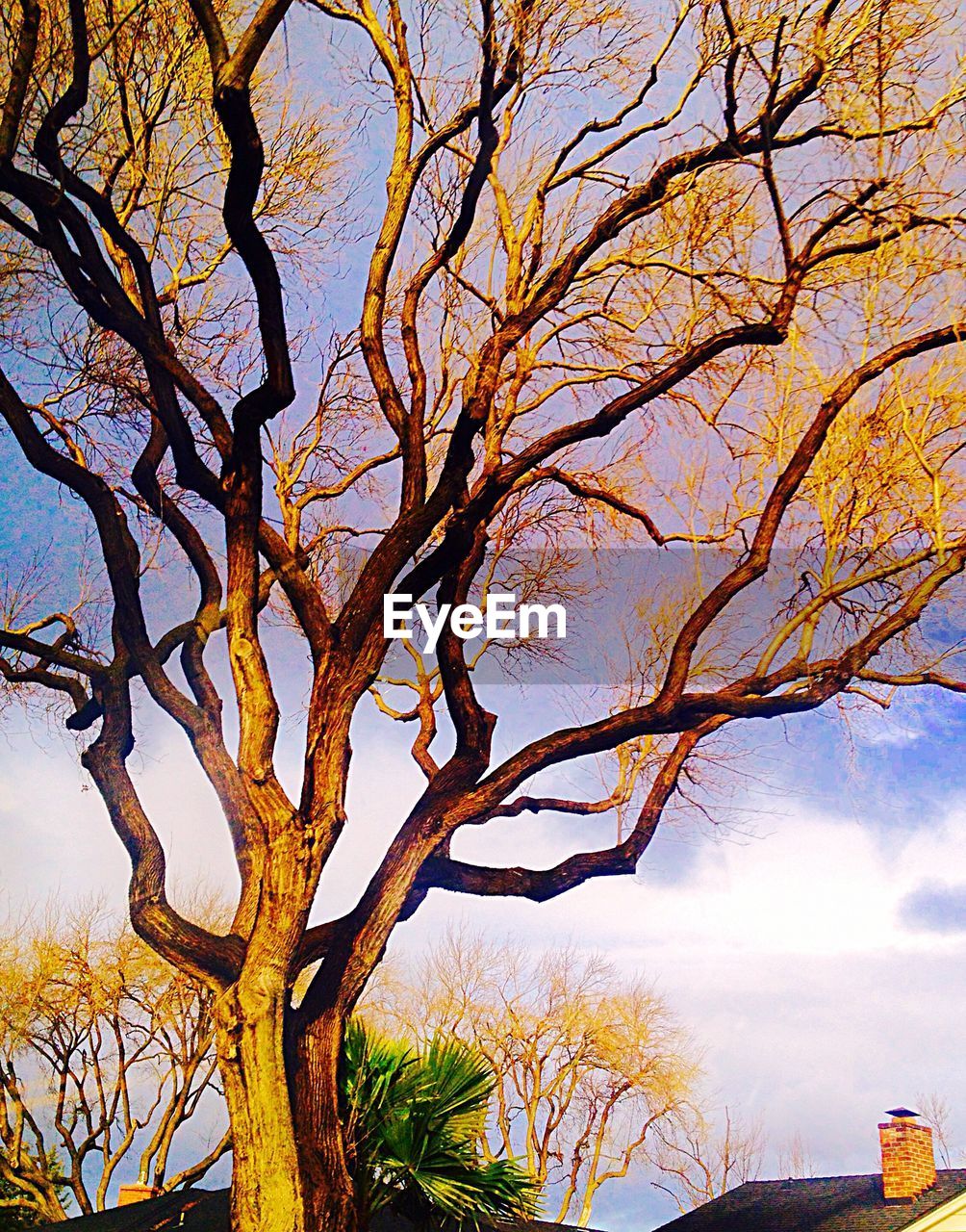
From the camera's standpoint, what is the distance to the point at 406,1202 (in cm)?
587

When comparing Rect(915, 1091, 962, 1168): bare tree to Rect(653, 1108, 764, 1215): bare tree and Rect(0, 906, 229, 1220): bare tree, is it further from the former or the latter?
Rect(0, 906, 229, 1220): bare tree

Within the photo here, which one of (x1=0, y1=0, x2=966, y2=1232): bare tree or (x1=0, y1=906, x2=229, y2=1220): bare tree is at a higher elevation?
(x1=0, y1=0, x2=966, y2=1232): bare tree

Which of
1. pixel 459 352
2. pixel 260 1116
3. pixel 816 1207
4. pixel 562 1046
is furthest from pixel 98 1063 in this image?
pixel 459 352

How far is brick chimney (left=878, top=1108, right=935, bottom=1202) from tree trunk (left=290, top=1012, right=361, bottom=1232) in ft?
16.0

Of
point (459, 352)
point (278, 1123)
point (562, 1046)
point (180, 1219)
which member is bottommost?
point (180, 1219)

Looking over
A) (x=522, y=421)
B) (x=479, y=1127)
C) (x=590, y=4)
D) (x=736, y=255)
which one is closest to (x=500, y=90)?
(x=590, y=4)

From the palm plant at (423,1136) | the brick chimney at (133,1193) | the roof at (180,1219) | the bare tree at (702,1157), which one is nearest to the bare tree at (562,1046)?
the bare tree at (702,1157)

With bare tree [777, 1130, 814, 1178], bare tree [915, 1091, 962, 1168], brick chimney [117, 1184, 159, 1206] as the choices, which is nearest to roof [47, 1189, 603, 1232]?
brick chimney [117, 1184, 159, 1206]

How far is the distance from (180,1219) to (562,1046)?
8643 mm

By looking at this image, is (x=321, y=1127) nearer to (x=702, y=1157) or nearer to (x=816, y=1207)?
(x=816, y=1207)

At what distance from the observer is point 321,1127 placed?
5.31m

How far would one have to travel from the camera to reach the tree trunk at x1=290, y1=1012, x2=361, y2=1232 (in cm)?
520

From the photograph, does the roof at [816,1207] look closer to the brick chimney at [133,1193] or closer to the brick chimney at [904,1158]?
the brick chimney at [904,1158]

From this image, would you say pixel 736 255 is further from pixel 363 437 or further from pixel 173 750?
pixel 173 750
